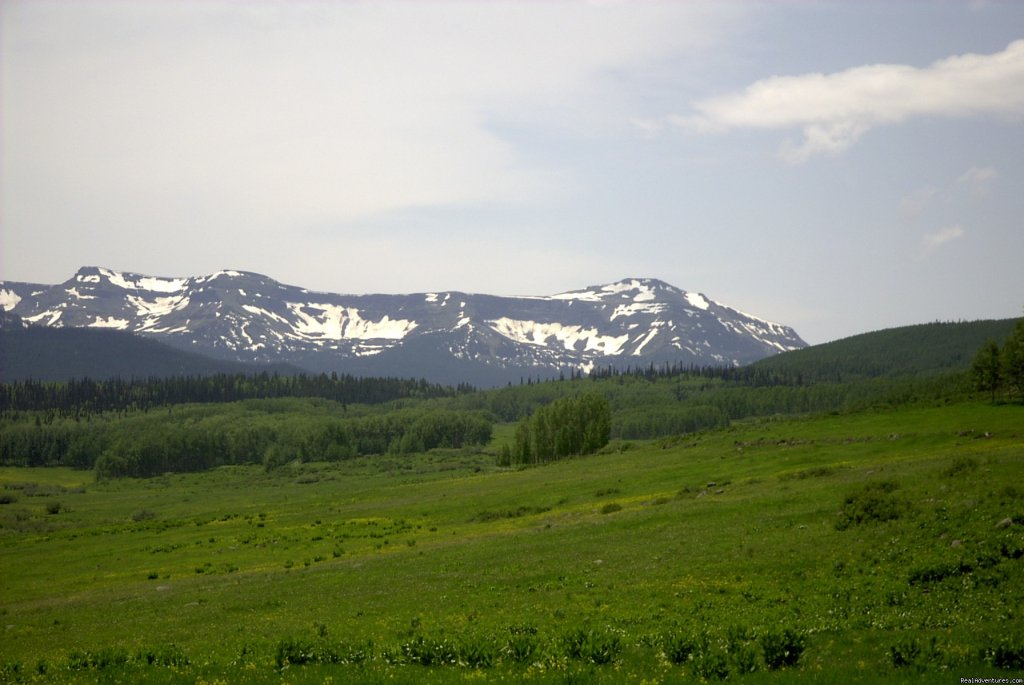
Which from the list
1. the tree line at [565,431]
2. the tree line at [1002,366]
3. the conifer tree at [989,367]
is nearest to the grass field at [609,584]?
the tree line at [1002,366]

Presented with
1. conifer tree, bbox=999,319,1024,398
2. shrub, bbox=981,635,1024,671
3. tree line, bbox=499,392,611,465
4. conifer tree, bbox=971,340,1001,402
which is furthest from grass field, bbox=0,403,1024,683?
tree line, bbox=499,392,611,465

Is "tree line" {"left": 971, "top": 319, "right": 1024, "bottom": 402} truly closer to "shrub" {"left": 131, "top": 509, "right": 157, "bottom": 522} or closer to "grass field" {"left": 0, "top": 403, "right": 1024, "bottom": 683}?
"grass field" {"left": 0, "top": 403, "right": 1024, "bottom": 683}

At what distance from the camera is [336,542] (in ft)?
219

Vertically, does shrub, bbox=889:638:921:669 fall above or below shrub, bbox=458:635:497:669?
above

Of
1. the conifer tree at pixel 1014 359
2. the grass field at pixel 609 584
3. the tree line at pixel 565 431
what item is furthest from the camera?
the tree line at pixel 565 431

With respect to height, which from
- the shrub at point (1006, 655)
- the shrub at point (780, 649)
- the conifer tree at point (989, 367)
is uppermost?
the conifer tree at point (989, 367)

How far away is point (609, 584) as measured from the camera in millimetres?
33562

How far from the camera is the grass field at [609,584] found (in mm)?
20688

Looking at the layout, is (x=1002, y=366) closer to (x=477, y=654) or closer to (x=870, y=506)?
(x=870, y=506)

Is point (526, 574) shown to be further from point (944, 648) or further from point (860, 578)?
point (944, 648)

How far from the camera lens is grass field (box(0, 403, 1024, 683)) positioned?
2069 centimetres

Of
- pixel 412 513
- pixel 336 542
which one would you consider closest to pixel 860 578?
pixel 336 542

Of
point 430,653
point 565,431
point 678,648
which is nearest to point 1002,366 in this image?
point 565,431

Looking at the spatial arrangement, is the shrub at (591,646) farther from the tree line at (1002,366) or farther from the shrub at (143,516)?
the shrub at (143,516)
